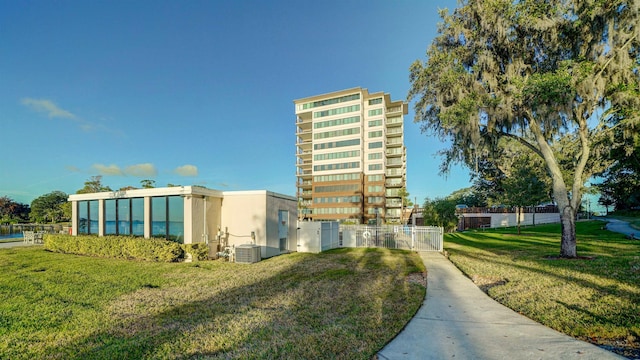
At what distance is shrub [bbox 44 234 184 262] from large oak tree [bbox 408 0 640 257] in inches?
483

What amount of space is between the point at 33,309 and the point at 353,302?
252 inches

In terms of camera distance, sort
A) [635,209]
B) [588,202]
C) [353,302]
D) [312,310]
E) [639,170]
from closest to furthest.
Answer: [312,310] → [353,302] → [639,170] → [635,209] → [588,202]

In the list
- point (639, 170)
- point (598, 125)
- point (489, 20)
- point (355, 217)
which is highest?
point (489, 20)

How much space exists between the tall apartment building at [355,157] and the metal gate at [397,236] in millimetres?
35893

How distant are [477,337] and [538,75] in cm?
990

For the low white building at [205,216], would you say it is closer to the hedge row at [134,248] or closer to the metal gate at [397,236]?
the hedge row at [134,248]

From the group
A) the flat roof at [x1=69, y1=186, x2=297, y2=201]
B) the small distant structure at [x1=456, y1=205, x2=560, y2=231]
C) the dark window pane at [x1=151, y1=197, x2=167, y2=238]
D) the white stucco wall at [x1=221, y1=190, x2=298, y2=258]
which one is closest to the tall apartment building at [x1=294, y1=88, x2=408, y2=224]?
the small distant structure at [x1=456, y1=205, x2=560, y2=231]

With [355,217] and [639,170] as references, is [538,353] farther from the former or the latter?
[355,217]

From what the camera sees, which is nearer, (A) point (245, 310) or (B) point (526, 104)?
(A) point (245, 310)

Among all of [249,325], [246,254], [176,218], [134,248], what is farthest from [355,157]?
[249,325]

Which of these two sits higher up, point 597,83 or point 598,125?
point 597,83

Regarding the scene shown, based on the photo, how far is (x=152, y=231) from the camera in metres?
13.3

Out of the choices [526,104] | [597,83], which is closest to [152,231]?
[526,104]

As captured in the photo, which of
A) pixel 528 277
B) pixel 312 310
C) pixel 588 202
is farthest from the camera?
pixel 588 202
